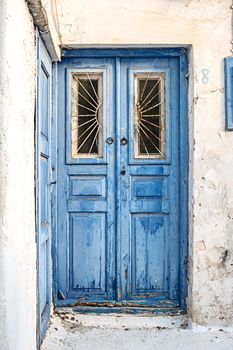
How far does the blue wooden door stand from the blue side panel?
141cm

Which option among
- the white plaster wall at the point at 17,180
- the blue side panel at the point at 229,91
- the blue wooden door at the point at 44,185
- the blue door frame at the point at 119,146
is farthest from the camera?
the blue door frame at the point at 119,146

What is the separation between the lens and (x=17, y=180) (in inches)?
98.7

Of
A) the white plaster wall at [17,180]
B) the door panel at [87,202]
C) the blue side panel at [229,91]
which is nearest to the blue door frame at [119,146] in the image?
the door panel at [87,202]

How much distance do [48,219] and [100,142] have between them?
800 millimetres

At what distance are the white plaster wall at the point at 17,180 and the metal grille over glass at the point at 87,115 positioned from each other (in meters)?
1.28

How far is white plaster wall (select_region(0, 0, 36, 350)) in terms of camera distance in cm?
228

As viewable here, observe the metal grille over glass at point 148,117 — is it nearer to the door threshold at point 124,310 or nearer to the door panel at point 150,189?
the door panel at point 150,189

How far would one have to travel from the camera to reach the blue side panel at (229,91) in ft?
13.1

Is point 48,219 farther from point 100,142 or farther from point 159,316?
point 159,316

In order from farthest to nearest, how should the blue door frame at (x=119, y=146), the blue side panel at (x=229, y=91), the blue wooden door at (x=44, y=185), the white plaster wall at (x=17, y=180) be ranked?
the blue door frame at (x=119, y=146) → the blue side panel at (x=229, y=91) → the blue wooden door at (x=44, y=185) → the white plaster wall at (x=17, y=180)

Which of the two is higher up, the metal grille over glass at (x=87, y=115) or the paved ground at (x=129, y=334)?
the metal grille over glass at (x=87, y=115)

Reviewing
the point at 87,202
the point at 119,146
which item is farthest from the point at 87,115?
the point at 87,202

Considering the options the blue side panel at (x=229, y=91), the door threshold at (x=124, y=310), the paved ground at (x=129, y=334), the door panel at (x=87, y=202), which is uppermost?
the blue side panel at (x=229, y=91)

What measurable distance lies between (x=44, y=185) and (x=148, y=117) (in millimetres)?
1156
